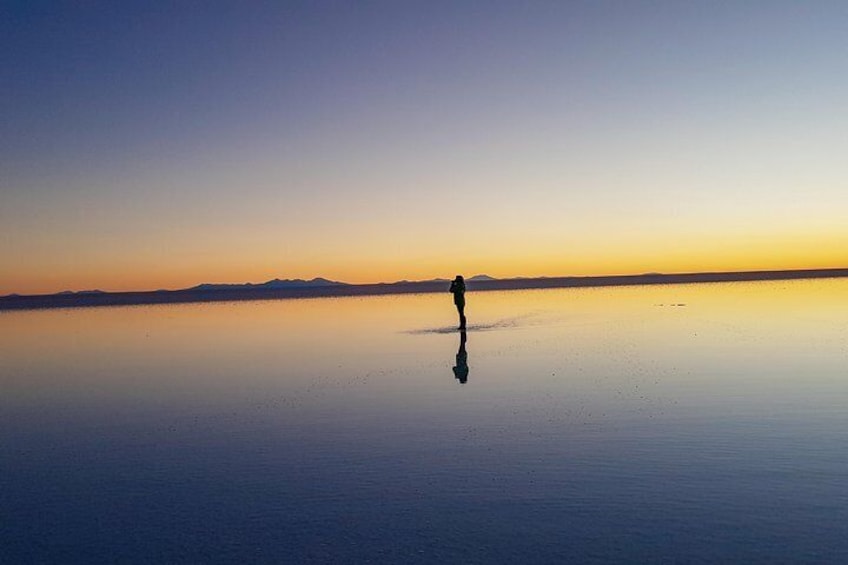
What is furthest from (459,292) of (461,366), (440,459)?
(440,459)

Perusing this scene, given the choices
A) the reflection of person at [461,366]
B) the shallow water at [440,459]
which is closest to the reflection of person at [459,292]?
the reflection of person at [461,366]

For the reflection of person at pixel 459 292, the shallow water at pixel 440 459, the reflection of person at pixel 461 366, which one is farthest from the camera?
the reflection of person at pixel 459 292

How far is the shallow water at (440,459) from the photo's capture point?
7543 millimetres

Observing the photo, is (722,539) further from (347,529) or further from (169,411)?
(169,411)

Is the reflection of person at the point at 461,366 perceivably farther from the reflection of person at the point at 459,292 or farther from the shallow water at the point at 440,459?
the reflection of person at the point at 459,292

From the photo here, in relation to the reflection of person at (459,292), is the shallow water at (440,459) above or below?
below

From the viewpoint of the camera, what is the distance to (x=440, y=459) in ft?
35.0

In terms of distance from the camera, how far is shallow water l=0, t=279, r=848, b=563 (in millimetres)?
7543

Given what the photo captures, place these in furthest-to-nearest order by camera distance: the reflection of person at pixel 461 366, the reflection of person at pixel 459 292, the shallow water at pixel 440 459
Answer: the reflection of person at pixel 459 292, the reflection of person at pixel 461 366, the shallow water at pixel 440 459

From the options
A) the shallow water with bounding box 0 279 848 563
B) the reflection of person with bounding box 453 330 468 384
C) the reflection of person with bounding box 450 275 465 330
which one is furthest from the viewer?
the reflection of person with bounding box 450 275 465 330

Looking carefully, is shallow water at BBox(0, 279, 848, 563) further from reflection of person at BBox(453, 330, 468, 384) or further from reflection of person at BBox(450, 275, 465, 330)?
reflection of person at BBox(450, 275, 465, 330)

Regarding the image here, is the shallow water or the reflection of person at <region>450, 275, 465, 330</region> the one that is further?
the reflection of person at <region>450, 275, 465, 330</region>

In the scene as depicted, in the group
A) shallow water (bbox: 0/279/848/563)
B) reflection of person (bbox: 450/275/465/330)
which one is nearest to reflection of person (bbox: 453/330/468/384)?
shallow water (bbox: 0/279/848/563)

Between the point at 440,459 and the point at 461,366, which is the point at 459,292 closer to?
the point at 461,366
